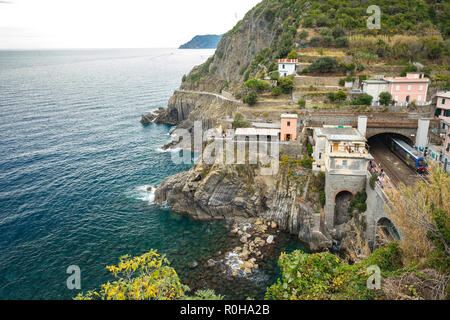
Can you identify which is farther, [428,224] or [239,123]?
[239,123]

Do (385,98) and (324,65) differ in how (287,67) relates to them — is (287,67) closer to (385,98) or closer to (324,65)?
(324,65)

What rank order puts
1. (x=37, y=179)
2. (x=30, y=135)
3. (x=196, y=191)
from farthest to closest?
(x=30, y=135), (x=37, y=179), (x=196, y=191)

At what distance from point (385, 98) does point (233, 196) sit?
32.8 meters

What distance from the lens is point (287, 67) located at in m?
63.4

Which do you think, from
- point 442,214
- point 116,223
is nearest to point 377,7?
point 442,214

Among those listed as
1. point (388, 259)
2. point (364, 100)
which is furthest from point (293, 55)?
point (388, 259)

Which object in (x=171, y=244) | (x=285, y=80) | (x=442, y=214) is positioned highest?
(x=285, y=80)

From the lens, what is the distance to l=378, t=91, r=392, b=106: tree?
5112 centimetres

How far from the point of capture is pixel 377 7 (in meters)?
77.9

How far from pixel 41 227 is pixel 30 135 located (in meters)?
44.1

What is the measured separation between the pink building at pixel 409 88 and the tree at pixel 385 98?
7.46 feet

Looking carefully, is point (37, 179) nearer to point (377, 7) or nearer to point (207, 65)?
Result: point (207, 65)

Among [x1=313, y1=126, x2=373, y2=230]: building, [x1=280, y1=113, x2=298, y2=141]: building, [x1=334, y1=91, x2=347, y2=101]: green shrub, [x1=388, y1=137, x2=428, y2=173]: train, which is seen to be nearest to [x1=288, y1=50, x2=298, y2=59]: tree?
[x1=334, y1=91, x2=347, y2=101]: green shrub

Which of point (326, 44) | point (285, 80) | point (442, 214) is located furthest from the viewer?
point (326, 44)
